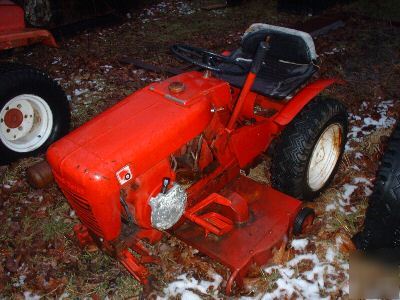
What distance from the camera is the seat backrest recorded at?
Answer: 3.25 meters

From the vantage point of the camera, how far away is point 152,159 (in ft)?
7.39

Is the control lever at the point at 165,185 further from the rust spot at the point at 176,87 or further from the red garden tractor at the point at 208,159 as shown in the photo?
the rust spot at the point at 176,87

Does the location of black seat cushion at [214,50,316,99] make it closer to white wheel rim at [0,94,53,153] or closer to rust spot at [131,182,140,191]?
rust spot at [131,182,140,191]

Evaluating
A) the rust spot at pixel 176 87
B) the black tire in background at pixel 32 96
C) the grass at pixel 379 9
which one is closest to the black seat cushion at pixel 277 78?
the rust spot at pixel 176 87

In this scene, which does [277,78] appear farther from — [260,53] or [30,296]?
[30,296]

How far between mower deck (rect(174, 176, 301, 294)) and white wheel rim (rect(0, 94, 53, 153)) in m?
2.02

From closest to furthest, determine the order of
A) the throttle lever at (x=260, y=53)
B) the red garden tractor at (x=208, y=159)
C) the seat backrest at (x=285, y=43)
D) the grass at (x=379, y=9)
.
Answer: the red garden tractor at (x=208, y=159) → the throttle lever at (x=260, y=53) → the seat backrest at (x=285, y=43) → the grass at (x=379, y=9)

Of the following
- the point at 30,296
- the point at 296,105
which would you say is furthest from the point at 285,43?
the point at 30,296

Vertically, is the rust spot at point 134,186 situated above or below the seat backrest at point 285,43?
below

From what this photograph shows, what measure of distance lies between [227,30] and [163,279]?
5.89 metres

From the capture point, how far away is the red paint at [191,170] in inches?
84.0

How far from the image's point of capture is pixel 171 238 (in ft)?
10.3

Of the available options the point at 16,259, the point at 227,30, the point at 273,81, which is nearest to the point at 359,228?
the point at 273,81

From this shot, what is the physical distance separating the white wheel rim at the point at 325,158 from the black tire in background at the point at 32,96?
101 inches
